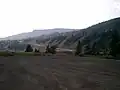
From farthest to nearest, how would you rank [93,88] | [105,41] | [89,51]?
[105,41]
[89,51]
[93,88]

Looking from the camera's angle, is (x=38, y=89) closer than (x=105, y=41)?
Yes

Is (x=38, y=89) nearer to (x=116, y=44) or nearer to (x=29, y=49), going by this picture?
(x=116, y=44)

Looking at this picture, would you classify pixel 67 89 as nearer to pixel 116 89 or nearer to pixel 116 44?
pixel 116 89

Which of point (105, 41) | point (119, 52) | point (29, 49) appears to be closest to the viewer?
point (119, 52)

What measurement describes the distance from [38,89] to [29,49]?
15402 centimetres

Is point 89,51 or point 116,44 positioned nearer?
point 116,44

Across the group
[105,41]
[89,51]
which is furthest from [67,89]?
[105,41]

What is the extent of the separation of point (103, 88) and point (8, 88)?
833cm

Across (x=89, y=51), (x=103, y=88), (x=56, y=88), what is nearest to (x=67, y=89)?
(x=56, y=88)

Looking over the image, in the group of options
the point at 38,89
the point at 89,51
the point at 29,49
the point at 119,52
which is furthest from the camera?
the point at 29,49

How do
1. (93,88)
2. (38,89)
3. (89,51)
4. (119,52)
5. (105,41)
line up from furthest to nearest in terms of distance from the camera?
(105,41) < (89,51) < (119,52) < (93,88) < (38,89)

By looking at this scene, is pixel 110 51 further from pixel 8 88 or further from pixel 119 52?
pixel 8 88

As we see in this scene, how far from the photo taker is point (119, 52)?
114250 millimetres

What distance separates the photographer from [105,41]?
186 metres
